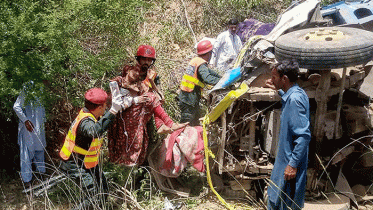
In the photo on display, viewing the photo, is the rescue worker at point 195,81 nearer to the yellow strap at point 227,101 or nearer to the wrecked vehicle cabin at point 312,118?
the wrecked vehicle cabin at point 312,118

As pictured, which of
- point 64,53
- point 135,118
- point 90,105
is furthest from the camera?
point 64,53

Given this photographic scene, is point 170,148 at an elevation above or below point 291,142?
below

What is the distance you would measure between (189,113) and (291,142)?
287 cm

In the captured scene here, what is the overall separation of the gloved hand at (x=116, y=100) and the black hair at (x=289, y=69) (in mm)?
1763

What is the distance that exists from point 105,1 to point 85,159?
2740 millimetres

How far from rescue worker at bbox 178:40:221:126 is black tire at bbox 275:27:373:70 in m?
1.67

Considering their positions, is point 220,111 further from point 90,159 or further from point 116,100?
Result: point 90,159

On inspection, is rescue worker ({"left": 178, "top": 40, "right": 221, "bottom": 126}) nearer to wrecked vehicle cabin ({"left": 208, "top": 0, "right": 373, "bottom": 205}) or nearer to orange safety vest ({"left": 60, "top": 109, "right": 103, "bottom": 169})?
wrecked vehicle cabin ({"left": 208, "top": 0, "right": 373, "bottom": 205})

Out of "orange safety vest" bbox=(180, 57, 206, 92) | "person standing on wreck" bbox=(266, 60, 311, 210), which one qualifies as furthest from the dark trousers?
"person standing on wreck" bbox=(266, 60, 311, 210)

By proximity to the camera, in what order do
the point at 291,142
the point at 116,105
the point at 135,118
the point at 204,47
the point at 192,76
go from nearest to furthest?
the point at 291,142, the point at 116,105, the point at 135,118, the point at 204,47, the point at 192,76

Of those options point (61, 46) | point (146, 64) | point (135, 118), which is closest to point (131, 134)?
point (135, 118)

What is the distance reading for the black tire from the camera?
4.45 metres

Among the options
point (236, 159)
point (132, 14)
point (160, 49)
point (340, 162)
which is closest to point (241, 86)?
point (236, 159)

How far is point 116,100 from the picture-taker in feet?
16.2
